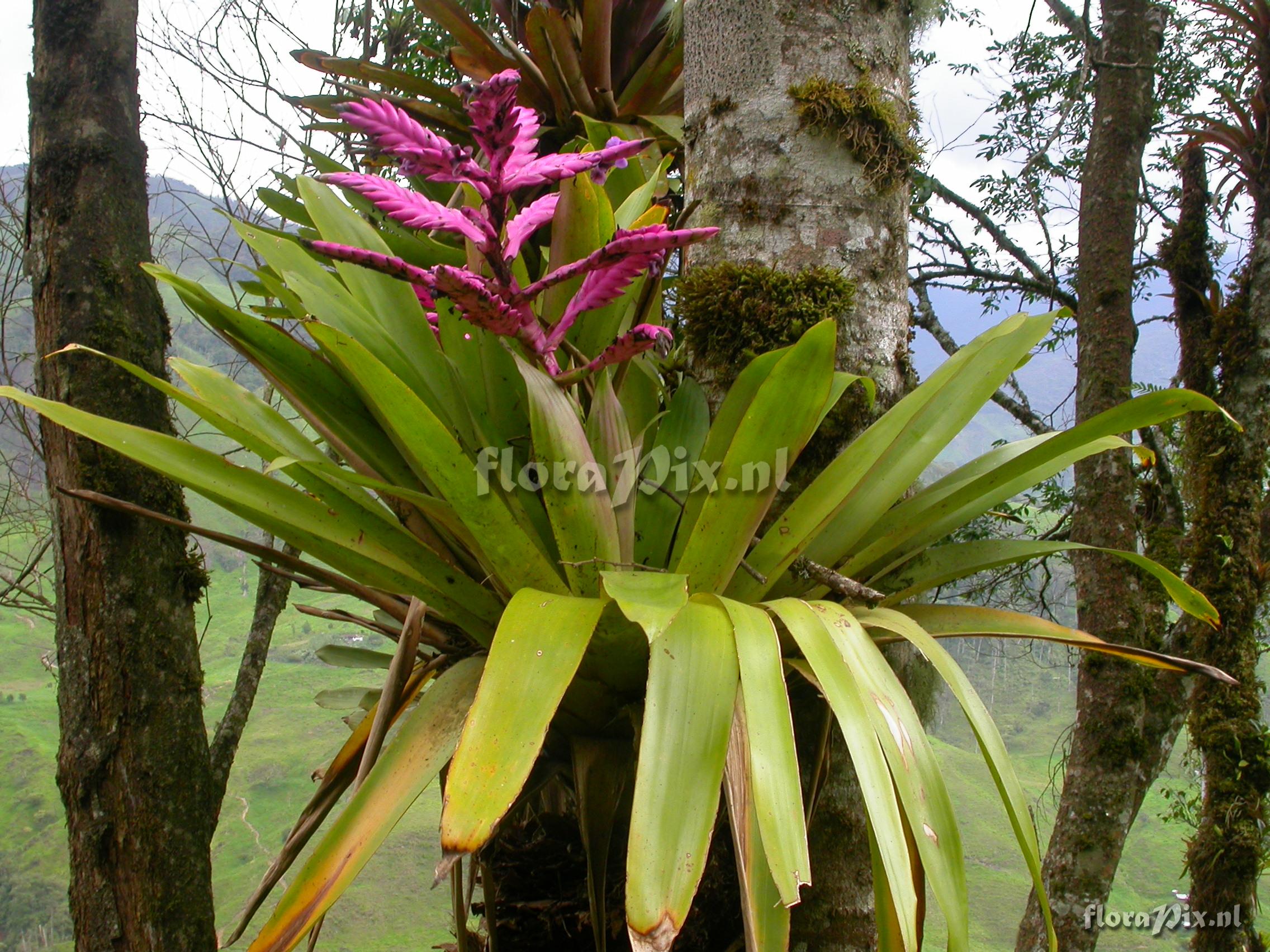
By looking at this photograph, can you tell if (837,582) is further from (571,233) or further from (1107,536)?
(1107,536)

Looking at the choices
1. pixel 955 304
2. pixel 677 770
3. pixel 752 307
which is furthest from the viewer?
pixel 955 304

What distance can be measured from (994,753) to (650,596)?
0.33m

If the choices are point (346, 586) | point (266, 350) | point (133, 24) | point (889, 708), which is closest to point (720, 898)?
point (889, 708)

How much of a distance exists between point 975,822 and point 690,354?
10092 millimetres

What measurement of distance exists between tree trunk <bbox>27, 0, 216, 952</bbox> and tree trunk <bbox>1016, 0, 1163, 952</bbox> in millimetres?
2025

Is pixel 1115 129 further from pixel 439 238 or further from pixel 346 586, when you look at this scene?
pixel 346 586

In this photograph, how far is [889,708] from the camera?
0.62m

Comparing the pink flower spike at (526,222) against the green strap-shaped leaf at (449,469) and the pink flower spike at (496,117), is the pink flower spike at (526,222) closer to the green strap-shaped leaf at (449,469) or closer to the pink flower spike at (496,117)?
the pink flower spike at (496,117)

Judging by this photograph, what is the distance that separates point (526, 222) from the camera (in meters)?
0.81

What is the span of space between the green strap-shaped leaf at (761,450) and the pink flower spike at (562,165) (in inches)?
9.7

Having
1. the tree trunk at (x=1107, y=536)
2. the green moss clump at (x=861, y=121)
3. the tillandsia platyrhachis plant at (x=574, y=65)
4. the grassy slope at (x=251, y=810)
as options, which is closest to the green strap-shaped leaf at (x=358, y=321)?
the green moss clump at (x=861, y=121)

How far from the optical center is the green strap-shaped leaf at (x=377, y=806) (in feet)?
1.89

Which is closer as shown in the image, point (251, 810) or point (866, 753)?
point (866, 753)

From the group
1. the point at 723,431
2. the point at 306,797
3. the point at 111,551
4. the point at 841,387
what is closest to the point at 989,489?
the point at 841,387
